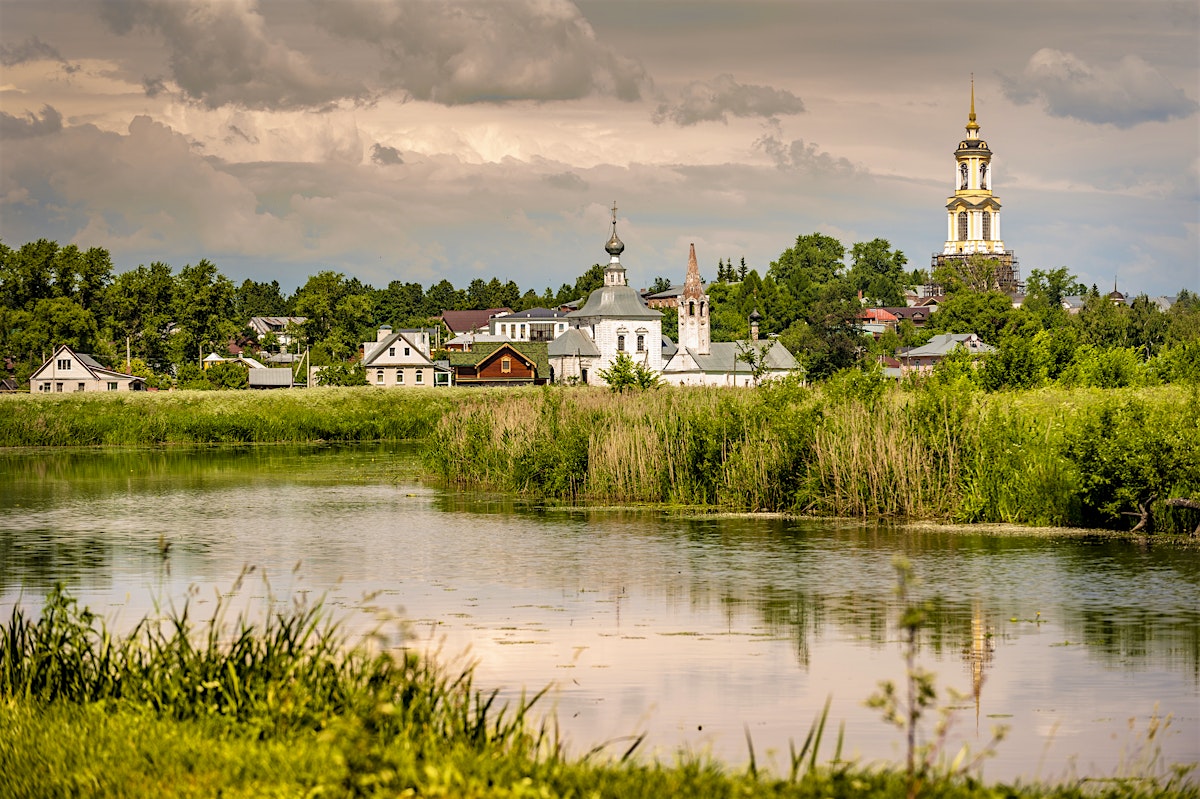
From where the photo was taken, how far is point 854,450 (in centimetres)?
2347

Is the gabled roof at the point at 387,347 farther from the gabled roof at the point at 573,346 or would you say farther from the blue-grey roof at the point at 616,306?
the blue-grey roof at the point at 616,306

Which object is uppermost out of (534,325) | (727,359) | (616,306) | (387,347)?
(534,325)

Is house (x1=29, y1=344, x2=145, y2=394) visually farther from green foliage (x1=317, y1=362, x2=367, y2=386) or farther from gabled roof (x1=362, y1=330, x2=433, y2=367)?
gabled roof (x1=362, y1=330, x2=433, y2=367)

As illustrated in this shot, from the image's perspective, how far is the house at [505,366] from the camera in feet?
354

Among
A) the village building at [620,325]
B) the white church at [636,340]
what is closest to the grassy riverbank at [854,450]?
the white church at [636,340]

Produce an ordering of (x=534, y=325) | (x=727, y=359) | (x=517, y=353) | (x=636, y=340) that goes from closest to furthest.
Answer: (x=517, y=353) < (x=727, y=359) < (x=636, y=340) < (x=534, y=325)

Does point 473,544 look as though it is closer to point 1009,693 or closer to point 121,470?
point 1009,693

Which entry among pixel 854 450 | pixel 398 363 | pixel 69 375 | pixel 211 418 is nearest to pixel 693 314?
pixel 398 363

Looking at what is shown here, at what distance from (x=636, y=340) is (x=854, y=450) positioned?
9560cm

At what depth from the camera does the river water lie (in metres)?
10.7

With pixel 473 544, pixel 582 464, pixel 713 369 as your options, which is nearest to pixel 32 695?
pixel 473 544

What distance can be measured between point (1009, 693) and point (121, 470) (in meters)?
33.2

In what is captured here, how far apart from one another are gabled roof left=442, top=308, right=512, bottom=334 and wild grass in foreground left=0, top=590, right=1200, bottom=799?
17621 cm

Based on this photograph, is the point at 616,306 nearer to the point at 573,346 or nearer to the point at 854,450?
the point at 573,346
